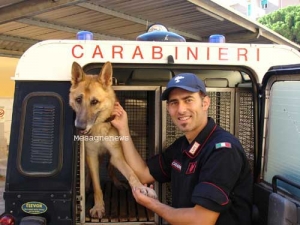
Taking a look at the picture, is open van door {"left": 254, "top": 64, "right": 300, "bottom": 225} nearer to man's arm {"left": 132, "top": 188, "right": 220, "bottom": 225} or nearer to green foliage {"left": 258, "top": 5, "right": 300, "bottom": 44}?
man's arm {"left": 132, "top": 188, "right": 220, "bottom": 225}

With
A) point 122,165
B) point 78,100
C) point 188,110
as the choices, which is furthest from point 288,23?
point 188,110

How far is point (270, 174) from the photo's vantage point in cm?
269

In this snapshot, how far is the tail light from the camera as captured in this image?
2514 mm

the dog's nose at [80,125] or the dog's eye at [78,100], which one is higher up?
the dog's eye at [78,100]

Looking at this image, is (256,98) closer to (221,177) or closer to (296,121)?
(296,121)

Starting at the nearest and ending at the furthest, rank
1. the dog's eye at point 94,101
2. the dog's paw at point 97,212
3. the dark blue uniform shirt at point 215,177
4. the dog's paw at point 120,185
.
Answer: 1. the dark blue uniform shirt at point 215,177
2. the dog's eye at point 94,101
3. the dog's paw at point 97,212
4. the dog's paw at point 120,185

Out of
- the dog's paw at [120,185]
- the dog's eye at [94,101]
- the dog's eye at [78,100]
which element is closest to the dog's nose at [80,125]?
the dog's eye at [78,100]

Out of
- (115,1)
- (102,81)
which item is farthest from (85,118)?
(115,1)

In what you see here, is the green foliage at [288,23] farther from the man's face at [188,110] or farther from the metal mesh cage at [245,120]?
the man's face at [188,110]

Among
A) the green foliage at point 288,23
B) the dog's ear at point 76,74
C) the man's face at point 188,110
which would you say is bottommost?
the man's face at point 188,110

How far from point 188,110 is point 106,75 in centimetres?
87

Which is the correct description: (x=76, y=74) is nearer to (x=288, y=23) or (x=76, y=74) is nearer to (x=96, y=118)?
(x=96, y=118)

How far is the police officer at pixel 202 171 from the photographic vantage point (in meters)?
2.08

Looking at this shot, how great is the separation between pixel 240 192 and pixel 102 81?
1.40 m
